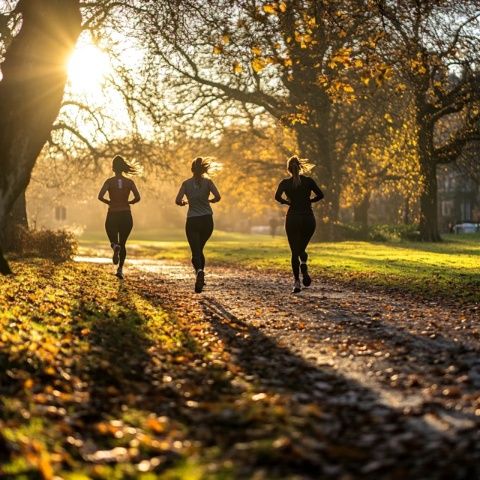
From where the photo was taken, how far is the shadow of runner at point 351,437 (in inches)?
161

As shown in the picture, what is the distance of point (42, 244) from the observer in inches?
938

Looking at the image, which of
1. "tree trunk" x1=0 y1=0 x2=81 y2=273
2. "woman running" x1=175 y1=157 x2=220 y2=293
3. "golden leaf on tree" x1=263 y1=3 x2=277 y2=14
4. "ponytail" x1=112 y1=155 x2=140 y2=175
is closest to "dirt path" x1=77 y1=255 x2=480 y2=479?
"woman running" x1=175 y1=157 x2=220 y2=293

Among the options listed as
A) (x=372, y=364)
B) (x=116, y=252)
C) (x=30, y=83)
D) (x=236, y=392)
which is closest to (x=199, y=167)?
(x=30, y=83)

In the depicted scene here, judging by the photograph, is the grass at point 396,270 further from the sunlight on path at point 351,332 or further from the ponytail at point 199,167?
the ponytail at point 199,167

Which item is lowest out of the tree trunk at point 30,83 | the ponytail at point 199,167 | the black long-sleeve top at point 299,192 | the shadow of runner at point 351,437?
the shadow of runner at point 351,437

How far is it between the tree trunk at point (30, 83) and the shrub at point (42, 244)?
11.3m

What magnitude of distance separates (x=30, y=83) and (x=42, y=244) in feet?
40.3

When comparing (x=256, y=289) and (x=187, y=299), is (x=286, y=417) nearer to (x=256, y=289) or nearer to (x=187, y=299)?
(x=187, y=299)

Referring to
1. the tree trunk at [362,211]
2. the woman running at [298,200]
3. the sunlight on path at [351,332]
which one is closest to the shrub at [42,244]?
the sunlight on path at [351,332]

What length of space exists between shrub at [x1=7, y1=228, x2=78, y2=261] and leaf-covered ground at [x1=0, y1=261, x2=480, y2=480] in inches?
518

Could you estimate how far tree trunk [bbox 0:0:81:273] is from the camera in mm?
12148

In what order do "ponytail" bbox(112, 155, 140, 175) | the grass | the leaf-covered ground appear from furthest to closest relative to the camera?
the grass
"ponytail" bbox(112, 155, 140, 175)
the leaf-covered ground

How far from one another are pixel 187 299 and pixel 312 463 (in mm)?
8558

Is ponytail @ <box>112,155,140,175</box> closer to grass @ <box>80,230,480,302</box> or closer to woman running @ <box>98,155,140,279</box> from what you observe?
woman running @ <box>98,155,140,279</box>
